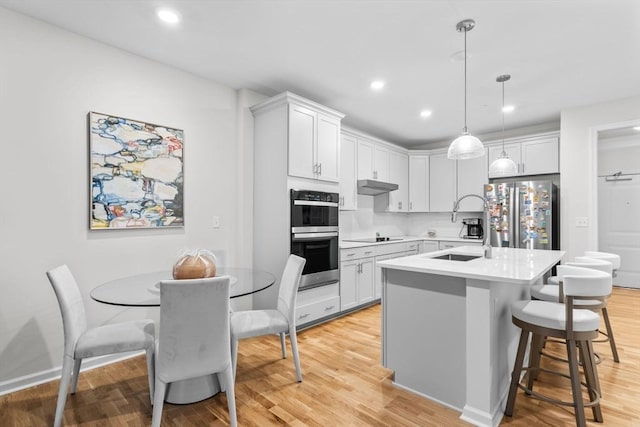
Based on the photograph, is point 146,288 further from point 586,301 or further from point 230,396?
point 586,301

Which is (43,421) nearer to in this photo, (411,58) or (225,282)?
(225,282)

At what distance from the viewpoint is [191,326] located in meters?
1.64

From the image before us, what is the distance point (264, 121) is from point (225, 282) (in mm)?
2310

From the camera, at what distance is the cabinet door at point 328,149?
362cm

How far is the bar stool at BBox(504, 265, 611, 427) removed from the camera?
5.61 ft

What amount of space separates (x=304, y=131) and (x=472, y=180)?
10.8ft

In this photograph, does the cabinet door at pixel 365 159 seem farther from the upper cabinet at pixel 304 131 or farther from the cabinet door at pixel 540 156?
the cabinet door at pixel 540 156

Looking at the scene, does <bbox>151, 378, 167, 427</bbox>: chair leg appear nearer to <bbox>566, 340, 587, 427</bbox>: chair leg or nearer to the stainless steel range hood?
<bbox>566, 340, 587, 427</bbox>: chair leg

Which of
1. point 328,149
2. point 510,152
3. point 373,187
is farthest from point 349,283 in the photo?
point 510,152

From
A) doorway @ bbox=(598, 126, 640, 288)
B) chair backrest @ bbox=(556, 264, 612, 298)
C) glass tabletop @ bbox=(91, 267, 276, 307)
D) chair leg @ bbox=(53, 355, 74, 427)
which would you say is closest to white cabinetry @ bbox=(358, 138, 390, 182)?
glass tabletop @ bbox=(91, 267, 276, 307)

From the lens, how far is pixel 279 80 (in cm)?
336

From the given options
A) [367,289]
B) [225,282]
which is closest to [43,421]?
[225,282]

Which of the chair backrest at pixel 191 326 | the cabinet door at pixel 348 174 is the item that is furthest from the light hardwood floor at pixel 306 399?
the cabinet door at pixel 348 174

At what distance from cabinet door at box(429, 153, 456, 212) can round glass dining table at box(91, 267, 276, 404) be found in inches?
163
